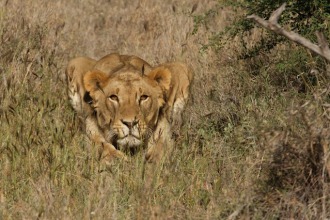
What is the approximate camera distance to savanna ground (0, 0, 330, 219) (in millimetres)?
4270

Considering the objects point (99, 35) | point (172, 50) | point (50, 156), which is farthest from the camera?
point (99, 35)

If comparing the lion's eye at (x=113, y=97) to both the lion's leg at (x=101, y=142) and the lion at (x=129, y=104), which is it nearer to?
the lion at (x=129, y=104)

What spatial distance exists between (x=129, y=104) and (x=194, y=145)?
56cm

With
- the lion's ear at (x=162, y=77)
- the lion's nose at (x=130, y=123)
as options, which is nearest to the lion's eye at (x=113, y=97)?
the lion's nose at (x=130, y=123)

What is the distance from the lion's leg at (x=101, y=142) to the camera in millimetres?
5660

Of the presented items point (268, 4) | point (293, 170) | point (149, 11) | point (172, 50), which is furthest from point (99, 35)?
point (293, 170)

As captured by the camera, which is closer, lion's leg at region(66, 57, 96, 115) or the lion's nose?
the lion's nose

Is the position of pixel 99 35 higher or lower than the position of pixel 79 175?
lower

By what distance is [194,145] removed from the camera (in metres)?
5.88

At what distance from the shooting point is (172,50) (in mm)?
9117

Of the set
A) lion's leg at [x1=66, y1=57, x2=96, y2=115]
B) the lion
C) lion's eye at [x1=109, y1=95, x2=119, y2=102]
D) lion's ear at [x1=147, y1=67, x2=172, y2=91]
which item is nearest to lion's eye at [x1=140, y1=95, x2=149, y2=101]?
the lion

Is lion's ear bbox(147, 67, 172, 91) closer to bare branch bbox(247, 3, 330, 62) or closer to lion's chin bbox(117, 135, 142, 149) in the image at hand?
lion's chin bbox(117, 135, 142, 149)

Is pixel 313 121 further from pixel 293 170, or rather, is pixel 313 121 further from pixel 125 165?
pixel 125 165

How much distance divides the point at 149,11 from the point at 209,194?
645 cm
